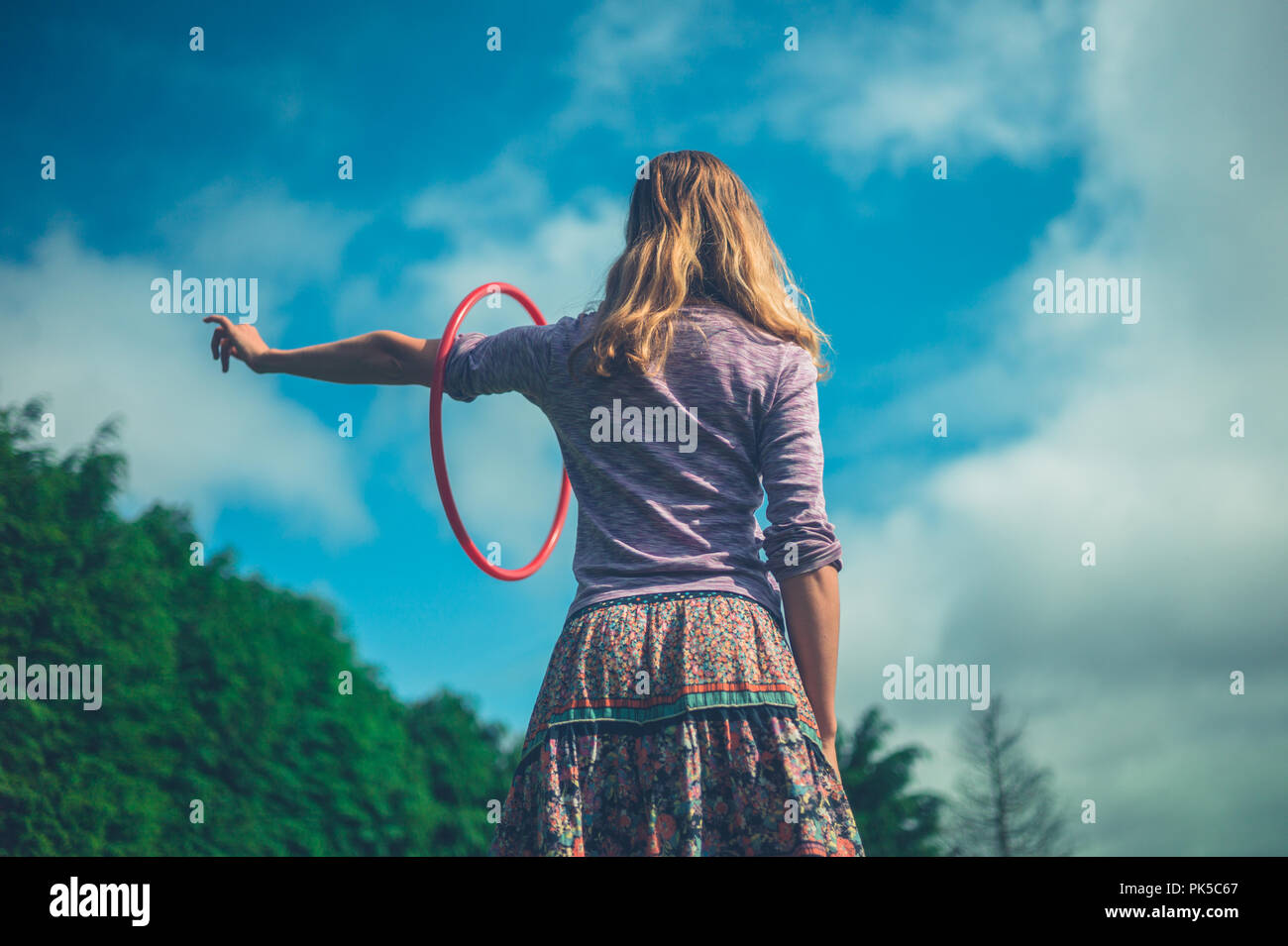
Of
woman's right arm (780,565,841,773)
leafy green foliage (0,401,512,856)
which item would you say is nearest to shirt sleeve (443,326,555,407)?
woman's right arm (780,565,841,773)

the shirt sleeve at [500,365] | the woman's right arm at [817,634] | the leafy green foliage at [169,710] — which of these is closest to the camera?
the woman's right arm at [817,634]

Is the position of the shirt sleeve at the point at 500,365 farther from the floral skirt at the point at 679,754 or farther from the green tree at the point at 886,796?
the green tree at the point at 886,796

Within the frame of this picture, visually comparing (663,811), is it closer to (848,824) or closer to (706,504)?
(848,824)

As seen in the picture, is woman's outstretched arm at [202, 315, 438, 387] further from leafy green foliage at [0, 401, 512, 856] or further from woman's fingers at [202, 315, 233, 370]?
leafy green foliage at [0, 401, 512, 856]

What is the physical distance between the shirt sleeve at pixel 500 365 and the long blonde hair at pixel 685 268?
0.16 meters

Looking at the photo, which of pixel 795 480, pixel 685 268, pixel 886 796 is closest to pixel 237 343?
pixel 685 268

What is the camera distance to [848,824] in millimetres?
2732

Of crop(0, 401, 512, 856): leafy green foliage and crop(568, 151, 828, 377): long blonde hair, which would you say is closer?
crop(568, 151, 828, 377): long blonde hair

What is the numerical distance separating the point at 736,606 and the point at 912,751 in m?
61.8

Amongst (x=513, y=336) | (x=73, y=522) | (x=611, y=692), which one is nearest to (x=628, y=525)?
(x=611, y=692)

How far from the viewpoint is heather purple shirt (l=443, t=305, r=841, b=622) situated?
116 inches

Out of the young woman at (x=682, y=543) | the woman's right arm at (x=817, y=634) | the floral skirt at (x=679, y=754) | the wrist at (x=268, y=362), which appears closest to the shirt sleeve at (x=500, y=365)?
the young woman at (x=682, y=543)

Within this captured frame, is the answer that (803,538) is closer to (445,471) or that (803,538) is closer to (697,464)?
(697,464)

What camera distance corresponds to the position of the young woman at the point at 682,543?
2729 mm
